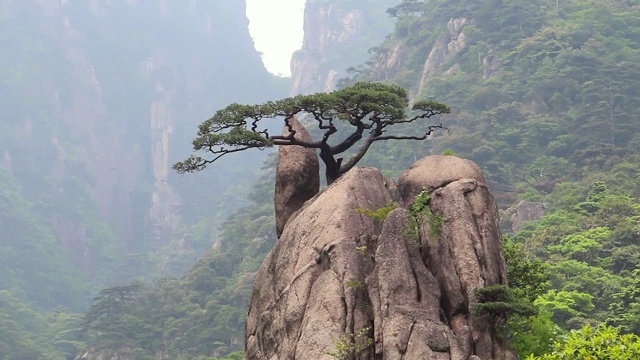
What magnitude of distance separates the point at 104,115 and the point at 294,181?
149104mm

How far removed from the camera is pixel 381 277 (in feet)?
50.3

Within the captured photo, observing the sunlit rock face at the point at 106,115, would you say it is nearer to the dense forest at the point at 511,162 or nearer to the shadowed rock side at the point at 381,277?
the dense forest at the point at 511,162

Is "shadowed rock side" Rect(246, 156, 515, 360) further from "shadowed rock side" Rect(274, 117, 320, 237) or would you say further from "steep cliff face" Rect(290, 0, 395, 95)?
"steep cliff face" Rect(290, 0, 395, 95)

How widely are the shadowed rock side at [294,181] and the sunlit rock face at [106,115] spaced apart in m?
110

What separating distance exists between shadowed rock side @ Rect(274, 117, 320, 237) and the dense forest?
12.3 meters

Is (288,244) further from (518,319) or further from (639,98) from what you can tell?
(639,98)

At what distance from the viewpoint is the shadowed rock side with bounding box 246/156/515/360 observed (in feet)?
48.2

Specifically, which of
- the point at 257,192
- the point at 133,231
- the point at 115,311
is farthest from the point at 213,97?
the point at 115,311

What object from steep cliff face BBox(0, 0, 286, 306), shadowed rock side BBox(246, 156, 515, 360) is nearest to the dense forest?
shadowed rock side BBox(246, 156, 515, 360)

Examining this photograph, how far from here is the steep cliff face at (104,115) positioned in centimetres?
13975

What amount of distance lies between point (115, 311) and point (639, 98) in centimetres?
4181

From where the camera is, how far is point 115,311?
2606 inches

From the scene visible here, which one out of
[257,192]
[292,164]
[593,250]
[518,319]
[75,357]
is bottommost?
[518,319]

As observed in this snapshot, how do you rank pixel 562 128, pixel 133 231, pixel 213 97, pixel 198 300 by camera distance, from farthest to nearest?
pixel 213 97, pixel 133 231, pixel 198 300, pixel 562 128
